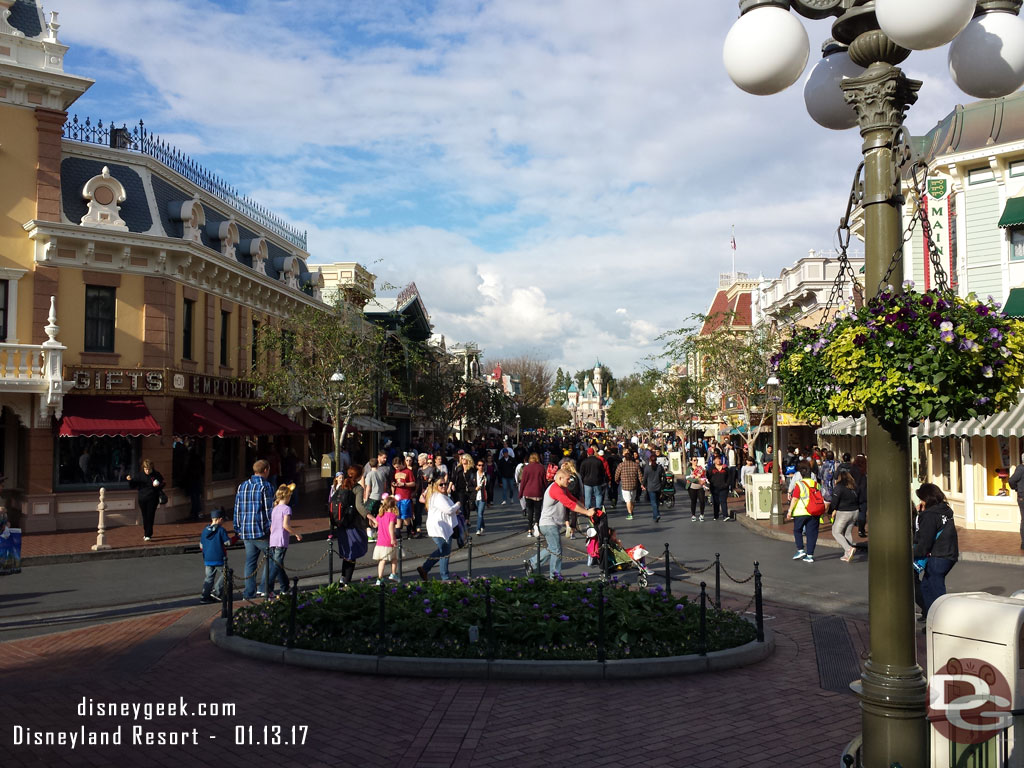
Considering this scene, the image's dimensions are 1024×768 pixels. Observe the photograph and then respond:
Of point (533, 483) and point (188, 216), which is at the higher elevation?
point (188, 216)

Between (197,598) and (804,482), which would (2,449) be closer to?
(197,598)

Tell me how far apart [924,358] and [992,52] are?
170 centimetres

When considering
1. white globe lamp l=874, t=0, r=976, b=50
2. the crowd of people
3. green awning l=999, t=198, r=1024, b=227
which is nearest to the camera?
white globe lamp l=874, t=0, r=976, b=50

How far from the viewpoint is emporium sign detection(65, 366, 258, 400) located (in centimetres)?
2042

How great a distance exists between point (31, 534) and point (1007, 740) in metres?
20.0

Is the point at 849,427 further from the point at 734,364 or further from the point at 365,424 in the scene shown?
the point at 365,424

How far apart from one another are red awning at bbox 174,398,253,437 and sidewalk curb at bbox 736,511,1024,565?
13.7m

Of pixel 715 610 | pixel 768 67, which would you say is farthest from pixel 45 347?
pixel 768 67

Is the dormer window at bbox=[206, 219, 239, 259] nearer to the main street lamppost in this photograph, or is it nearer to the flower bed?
the flower bed

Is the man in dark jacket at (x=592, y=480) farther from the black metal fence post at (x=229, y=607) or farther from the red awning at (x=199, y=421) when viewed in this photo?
the black metal fence post at (x=229, y=607)

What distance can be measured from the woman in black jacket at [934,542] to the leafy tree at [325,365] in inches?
609

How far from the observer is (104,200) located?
21.2 metres

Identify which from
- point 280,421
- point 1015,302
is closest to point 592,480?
point 1015,302

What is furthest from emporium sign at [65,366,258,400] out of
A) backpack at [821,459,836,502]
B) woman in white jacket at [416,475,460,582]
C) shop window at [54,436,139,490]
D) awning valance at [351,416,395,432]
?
backpack at [821,459,836,502]
